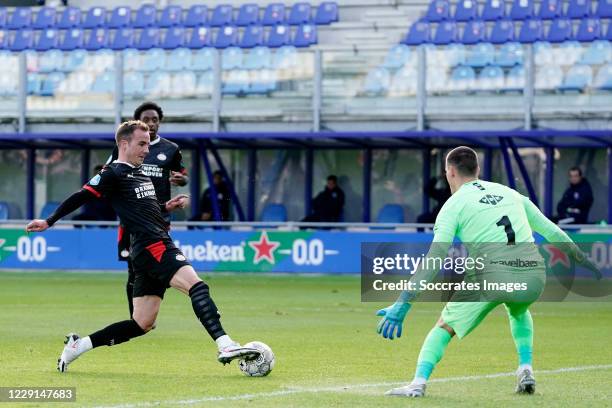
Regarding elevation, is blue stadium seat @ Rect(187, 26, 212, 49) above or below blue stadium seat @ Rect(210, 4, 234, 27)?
below

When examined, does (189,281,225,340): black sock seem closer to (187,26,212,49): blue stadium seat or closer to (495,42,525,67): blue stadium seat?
(495,42,525,67): blue stadium seat

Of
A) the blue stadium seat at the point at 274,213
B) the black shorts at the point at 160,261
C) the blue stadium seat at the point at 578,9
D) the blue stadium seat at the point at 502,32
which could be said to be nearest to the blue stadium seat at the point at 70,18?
the blue stadium seat at the point at 274,213

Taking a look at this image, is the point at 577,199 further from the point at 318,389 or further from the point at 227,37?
the point at 318,389

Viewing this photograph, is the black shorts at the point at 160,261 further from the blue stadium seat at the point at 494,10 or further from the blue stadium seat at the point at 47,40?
the blue stadium seat at the point at 47,40

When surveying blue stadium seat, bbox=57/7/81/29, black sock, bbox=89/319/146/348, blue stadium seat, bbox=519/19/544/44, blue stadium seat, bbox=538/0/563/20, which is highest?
blue stadium seat, bbox=538/0/563/20

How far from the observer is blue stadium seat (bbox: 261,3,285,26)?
3177 centimetres

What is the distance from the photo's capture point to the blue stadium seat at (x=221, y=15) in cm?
3225

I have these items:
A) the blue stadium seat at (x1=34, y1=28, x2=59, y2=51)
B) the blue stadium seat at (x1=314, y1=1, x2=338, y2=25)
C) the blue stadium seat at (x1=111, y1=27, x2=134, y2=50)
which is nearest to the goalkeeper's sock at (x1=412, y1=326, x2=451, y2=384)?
the blue stadium seat at (x1=314, y1=1, x2=338, y2=25)

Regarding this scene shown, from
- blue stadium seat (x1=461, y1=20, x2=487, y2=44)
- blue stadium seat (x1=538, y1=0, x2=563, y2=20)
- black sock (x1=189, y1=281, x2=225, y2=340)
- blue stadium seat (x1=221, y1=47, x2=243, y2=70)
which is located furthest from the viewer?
blue stadium seat (x1=538, y1=0, x2=563, y2=20)

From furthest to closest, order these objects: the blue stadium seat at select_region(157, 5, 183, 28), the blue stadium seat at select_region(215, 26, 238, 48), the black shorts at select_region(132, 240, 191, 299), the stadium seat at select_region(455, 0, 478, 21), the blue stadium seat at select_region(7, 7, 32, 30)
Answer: the blue stadium seat at select_region(7, 7, 32, 30), the blue stadium seat at select_region(157, 5, 183, 28), the blue stadium seat at select_region(215, 26, 238, 48), the stadium seat at select_region(455, 0, 478, 21), the black shorts at select_region(132, 240, 191, 299)

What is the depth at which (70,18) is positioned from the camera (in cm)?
3403

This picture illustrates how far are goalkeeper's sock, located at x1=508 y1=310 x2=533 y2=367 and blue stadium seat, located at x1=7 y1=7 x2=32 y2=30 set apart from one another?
27.3 meters

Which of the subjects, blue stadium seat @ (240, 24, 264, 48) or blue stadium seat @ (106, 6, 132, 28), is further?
blue stadium seat @ (106, 6, 132, 28)

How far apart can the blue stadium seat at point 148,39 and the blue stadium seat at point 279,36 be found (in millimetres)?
2917
